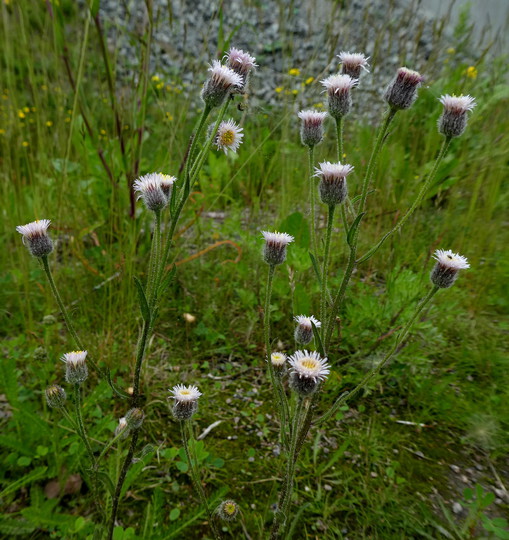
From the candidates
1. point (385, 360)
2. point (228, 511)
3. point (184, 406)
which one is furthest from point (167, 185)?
point (228, 511)

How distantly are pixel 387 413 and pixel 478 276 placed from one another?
3.26 ft

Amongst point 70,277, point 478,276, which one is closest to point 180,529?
point 70,277

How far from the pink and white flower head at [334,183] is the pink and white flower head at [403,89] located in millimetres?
193

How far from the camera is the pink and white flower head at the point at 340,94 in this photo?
0.99 m

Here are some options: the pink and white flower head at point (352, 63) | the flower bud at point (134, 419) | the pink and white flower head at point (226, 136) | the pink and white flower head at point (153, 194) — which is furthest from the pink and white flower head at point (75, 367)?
the pink and white flower head at point (352, 63)

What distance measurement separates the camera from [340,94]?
1.00m

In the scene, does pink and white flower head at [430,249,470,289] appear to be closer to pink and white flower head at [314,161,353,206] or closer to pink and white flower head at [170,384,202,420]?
pink and white flower head at [314,161,353,206]

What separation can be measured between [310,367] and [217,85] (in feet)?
2.05

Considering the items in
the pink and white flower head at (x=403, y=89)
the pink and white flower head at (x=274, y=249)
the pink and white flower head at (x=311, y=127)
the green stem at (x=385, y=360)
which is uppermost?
the pink and white flower head at (x=403, y=89)

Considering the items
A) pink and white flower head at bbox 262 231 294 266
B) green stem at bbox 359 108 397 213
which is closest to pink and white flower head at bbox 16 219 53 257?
pink and white flower head at bbox 262 231 294 266

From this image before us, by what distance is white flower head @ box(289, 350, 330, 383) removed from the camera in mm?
869

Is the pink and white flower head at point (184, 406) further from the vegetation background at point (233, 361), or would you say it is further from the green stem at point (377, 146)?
the green stem at point (377, 146)

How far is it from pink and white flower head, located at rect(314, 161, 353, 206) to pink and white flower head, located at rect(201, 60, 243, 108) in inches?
10.5

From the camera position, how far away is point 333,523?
1173 mm
